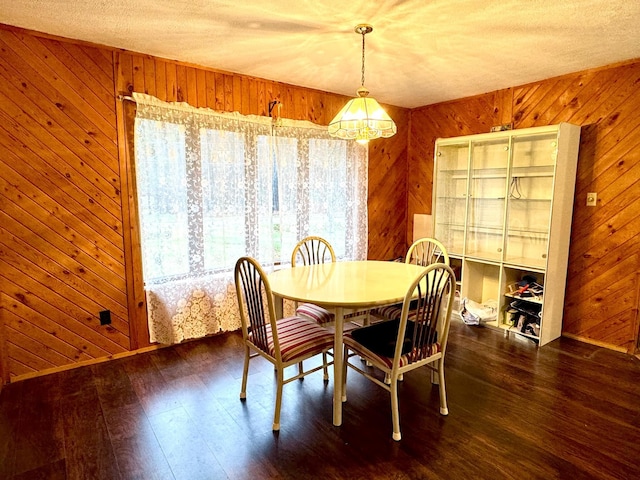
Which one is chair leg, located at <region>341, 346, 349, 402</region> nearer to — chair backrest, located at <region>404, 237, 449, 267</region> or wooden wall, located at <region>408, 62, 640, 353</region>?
chair backrest, located at <region>404, 237, 449, 267</region>

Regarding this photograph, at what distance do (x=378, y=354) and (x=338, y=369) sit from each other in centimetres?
25

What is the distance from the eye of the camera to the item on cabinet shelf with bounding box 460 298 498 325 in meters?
3.61

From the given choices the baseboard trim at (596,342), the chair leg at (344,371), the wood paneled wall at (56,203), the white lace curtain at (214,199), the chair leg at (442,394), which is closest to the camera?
the chair leg at (442,394)

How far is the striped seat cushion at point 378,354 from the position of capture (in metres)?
2.01

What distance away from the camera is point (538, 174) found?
3350mm

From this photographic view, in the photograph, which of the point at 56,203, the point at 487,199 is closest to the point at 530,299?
the point at 487,199

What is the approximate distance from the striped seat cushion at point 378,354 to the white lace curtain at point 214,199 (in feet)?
5.16

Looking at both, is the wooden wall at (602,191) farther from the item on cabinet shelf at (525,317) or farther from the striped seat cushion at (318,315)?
the striped seat cushion at (318,315)

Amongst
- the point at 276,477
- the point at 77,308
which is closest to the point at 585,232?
the point at 276,477

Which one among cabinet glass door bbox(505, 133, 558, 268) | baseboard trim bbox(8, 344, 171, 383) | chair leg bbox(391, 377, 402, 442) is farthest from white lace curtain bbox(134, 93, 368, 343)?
chair leg bbox(391, 377, 402, 442)

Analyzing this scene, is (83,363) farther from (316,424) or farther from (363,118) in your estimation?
(363,118)

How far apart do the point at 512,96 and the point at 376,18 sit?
217 cm

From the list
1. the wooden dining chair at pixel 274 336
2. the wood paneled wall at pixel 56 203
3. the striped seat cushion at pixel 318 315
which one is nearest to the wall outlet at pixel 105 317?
the wood paneled wall at pixel 56 203

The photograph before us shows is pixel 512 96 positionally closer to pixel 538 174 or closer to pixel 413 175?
pixel 538 174
